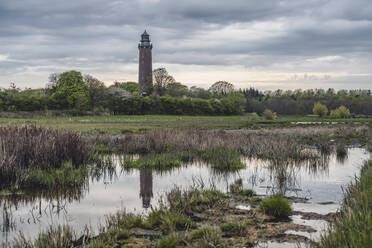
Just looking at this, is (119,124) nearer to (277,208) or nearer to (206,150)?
(206,150)

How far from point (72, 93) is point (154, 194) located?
83338 millimetres

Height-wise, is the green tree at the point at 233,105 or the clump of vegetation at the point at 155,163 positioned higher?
the green tree at the point at 233,105

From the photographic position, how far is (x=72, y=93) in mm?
93562

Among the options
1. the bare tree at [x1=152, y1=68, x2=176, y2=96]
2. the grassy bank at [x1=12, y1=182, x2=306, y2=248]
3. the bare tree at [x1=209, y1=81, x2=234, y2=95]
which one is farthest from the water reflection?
the bare tree at [x1=209, y1=81, x2=234, y2=95]

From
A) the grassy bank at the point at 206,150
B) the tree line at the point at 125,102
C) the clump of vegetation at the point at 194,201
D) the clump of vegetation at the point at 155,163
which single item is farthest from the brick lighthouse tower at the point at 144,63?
the clump of vegetation at the point at 194,201

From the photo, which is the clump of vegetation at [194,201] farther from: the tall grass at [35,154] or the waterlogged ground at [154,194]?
the tall grass at [35,154]

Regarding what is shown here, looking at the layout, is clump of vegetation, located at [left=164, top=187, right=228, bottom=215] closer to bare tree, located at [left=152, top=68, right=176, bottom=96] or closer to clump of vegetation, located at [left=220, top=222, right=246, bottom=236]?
clump of vegetation, located at [left=220, top=222, right=246, bottom=236]

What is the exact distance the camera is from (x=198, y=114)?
103 meters

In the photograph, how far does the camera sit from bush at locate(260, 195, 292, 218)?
38.0 feet

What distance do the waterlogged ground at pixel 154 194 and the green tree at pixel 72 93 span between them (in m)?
68.2

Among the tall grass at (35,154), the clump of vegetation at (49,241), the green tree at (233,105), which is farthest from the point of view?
the green tree at (233,105)

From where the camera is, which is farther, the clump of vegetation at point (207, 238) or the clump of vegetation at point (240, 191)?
the clump of vegetation at point (240, 191)

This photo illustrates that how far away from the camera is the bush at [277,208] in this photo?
11586mm

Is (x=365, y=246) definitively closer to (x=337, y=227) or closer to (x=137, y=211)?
(x=337, y=227)
